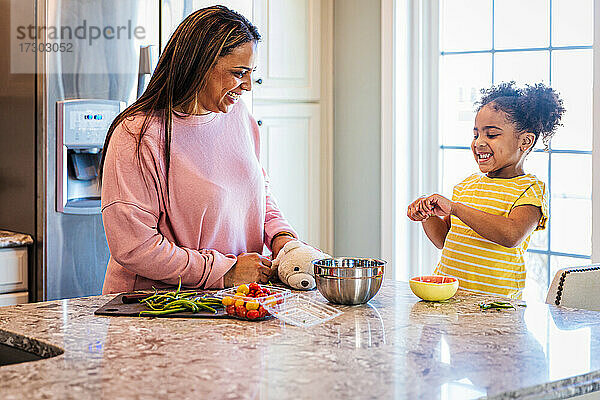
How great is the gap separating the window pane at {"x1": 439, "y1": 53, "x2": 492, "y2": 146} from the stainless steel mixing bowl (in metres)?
1.77

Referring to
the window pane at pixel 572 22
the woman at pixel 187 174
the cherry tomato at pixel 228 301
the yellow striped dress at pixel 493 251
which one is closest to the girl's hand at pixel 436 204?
the yellow striped dress at pixel 493 251

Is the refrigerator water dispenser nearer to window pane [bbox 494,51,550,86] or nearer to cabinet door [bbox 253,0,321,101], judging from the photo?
cabinet door [bbox 253,0,321,101]

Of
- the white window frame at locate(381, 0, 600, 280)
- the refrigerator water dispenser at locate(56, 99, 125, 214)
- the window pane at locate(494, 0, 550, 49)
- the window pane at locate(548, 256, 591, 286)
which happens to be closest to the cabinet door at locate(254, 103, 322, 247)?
the white window frame at locate(381, 0, 600, 280)

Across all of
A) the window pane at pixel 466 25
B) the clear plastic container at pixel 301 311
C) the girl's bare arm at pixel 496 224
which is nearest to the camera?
the clear plastic container at pixel 301 311

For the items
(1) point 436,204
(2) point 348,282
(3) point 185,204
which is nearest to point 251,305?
(2) point 348,282

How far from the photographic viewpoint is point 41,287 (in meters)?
2.77

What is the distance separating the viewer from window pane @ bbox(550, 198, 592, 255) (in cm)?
308

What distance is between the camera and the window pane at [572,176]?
3.06 meters

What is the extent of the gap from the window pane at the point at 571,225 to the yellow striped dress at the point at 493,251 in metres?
0.83

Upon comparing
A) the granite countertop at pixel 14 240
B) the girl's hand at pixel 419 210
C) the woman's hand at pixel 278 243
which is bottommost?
the granite countertop at pixel 14 240

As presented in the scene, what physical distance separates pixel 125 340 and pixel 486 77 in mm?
2371

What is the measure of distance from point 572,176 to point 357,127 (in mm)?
1038

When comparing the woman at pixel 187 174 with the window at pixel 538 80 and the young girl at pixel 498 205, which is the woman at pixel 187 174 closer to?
the young girl at pixel 498 205

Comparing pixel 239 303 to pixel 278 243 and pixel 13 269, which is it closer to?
pixel 278 243
